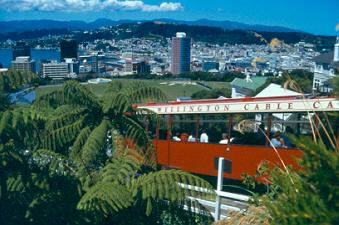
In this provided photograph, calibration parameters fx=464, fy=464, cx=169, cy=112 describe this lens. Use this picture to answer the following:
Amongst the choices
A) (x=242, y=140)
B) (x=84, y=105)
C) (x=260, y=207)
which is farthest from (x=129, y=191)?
(x=242, y=140)

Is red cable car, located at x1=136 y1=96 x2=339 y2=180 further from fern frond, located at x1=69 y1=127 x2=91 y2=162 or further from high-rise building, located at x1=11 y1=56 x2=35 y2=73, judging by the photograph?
fern frond, located at x1=69 y1=127 x2=91 y2=162

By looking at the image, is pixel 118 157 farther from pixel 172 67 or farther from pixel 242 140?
pixel 172 67

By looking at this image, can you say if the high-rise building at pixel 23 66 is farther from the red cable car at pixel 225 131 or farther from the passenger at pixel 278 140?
the passenger at pixel 278 140

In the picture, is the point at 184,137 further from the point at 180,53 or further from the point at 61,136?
the point at 180,53

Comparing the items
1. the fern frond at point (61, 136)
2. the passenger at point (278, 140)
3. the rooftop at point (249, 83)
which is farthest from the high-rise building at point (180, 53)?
the fern frond at point (61, 136)

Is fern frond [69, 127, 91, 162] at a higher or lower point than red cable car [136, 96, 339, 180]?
higher

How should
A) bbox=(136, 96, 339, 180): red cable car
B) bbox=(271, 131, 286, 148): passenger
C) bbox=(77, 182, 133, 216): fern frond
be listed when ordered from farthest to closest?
1. bbox=(271, 131, 286, 148): passenger
2. bbox=(136, 96, 339, 180): red cable car
3. bbox=(77, 182, 133, 216): fern frond

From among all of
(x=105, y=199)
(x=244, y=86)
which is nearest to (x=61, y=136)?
(x=105, y=199)

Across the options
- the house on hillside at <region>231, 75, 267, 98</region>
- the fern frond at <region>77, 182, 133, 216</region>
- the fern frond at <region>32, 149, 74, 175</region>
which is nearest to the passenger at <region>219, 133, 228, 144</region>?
the fern frond at <region>32, 149, 74, 175</region>
